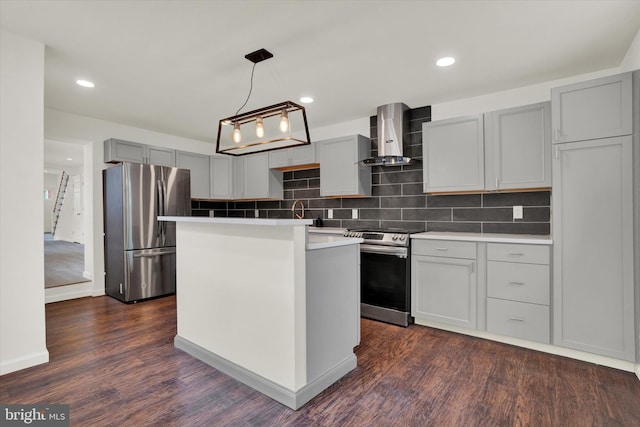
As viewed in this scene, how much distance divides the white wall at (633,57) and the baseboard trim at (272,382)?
Result: 2.95 meters

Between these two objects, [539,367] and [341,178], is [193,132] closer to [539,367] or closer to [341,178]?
[341,178]

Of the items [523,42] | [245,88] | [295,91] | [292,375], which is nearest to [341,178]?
[295,91]

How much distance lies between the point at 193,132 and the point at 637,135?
5.09 m

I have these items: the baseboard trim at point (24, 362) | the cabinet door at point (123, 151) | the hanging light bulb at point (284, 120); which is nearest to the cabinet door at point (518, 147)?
the hanging light bulb at point (284, 120)

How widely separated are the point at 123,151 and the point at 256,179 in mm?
1844

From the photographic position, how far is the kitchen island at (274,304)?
191cm

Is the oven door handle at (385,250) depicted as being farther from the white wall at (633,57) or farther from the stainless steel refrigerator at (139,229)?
the stainless steel refrigerator at (139,229)

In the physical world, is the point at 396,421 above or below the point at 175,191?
below

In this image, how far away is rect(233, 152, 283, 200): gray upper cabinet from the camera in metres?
4.96

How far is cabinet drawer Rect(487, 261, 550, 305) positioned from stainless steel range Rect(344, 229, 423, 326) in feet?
2.51

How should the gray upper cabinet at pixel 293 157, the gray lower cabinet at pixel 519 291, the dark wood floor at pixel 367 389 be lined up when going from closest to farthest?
the dark wood floor at pixel 367 389, the gray lower cabinet at pixel 519 291, the gray upper cabinet at pixel 293 157

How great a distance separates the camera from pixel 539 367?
93.3 inches

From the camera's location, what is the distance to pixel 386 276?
3342 millimetres

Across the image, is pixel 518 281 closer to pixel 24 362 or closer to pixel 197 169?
pixel 24 362
